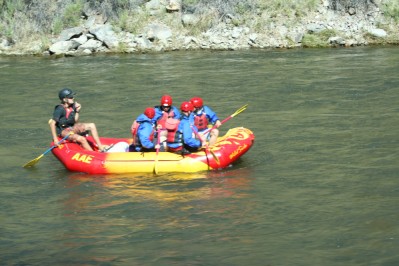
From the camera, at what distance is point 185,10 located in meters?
27.0

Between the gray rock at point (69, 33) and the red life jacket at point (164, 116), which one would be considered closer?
the red life jacket at point (164, 116)

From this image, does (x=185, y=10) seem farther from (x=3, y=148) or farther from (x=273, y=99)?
(x=3, y=148)

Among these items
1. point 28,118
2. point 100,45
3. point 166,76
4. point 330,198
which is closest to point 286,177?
point 330,198

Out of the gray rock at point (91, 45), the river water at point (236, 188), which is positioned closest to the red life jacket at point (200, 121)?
the river water at point (236, 188)

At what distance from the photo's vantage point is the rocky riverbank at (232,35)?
25000 mm

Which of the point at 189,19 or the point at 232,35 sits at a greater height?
the point at 189,19

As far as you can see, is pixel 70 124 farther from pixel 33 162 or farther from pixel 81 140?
pixel 33 162

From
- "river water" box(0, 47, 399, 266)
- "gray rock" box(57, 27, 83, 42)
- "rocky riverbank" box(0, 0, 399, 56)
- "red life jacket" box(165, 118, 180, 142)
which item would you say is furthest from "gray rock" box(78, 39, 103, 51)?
"red life jacket" box(165, 118, 180, 142)

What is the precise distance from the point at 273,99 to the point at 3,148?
20.0 feet

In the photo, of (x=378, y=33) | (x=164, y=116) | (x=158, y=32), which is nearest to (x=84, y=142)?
(x=164, y=116)

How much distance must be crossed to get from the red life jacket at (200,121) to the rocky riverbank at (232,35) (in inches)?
501

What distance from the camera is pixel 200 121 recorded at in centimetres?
1257

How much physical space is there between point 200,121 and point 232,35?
44.1ft

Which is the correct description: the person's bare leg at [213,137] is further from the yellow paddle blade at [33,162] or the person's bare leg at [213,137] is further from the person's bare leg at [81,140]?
the yellow paddle blade at [33,162]
